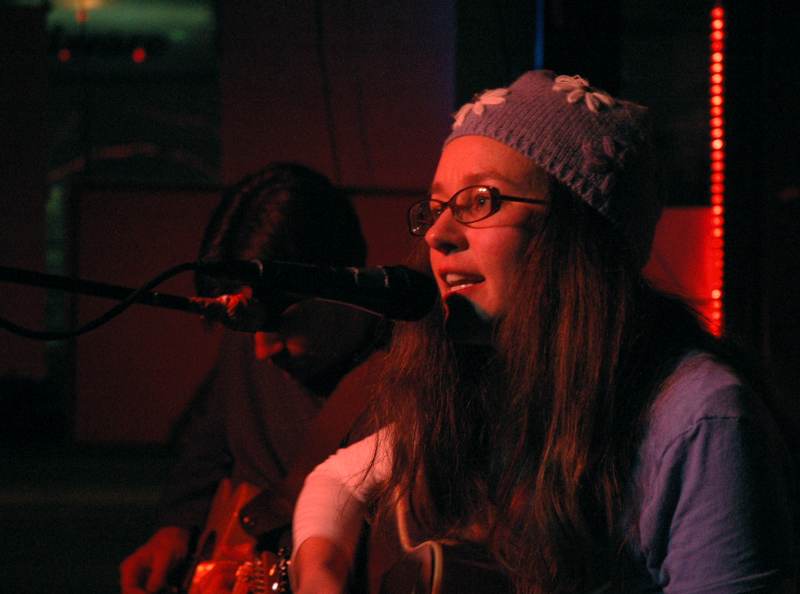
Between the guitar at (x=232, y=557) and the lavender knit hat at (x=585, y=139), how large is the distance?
3.15ft

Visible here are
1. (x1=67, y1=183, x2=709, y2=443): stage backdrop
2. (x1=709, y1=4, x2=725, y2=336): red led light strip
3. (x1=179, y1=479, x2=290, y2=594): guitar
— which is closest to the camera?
(x1=179, y1=479, x2=290, y2=594): guitar

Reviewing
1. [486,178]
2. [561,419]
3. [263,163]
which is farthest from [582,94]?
[263,163]

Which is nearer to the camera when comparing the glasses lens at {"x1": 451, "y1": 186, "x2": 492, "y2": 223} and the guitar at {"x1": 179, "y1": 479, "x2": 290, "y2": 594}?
the glasses lens at {"x1": 451, "y1": 186, "x2": 492, "y2": 223}

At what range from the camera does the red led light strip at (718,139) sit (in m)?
3.29

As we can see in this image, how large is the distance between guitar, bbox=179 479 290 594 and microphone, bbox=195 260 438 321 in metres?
0.85

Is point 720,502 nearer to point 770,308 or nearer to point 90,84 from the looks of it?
point 770,308

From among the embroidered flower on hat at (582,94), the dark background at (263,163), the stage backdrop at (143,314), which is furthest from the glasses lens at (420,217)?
the stage backdrop at (143,314)

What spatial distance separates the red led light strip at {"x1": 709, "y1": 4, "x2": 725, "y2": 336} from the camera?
10.8 feet

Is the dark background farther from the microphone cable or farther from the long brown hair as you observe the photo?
the microphone cable

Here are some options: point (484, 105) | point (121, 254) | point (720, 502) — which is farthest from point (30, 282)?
point (121, 254)

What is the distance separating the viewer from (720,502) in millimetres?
1246

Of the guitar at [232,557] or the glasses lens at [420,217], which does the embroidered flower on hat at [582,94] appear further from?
the guitar at [232,557]

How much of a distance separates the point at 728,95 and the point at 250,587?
2.31 m

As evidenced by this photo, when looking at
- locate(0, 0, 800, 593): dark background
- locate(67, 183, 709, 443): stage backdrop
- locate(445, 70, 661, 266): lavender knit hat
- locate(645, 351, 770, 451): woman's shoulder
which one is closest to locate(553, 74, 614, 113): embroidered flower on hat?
locate(445, 70, 661, 266): lavender knit hat
